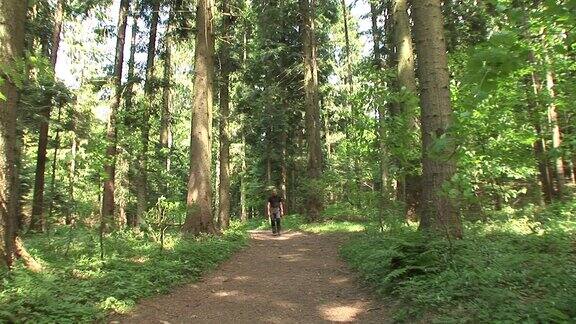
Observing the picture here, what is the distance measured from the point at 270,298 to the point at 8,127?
4.78 m

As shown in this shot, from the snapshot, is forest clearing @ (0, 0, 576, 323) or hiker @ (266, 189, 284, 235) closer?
forest clearing @ (0, 0, 576, 323)

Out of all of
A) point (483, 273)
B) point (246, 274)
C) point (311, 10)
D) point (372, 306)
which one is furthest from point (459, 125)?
point (311, 10)

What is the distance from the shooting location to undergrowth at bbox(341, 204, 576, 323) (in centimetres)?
392

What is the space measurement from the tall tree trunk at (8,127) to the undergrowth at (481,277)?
5.49 metres

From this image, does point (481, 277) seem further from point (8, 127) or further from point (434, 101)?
point (8, 127)

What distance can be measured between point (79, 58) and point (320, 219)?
14.9 m

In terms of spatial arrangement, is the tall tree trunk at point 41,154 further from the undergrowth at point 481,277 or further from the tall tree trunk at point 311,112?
the undergrowth at point 481,277

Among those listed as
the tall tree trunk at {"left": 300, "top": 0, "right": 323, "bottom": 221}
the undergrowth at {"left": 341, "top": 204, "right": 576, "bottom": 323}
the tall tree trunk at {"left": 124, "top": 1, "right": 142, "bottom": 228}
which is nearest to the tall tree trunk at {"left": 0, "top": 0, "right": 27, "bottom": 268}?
the undergrowth at {"left": 341, "top": 204, "right": 576, "bottom": 323}

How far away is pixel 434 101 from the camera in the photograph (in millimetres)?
6648

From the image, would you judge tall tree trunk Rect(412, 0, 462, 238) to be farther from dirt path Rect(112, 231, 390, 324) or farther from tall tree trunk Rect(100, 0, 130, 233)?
tall tree trunk Rect(100, 0, 130, 233)

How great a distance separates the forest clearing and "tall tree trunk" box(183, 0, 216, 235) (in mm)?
58

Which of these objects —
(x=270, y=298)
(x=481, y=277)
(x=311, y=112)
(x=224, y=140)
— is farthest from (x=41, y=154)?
(x=481, y=277)

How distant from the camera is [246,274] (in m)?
8.91

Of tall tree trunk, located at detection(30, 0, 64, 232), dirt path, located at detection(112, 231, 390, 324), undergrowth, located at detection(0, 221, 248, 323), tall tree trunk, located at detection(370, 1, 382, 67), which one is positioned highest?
tall tree trunk, located at detection(370, 1, 382, 67)
